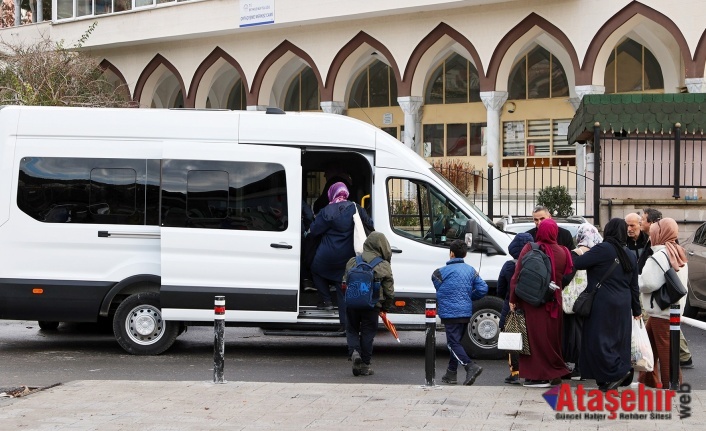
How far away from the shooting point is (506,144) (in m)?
35.3

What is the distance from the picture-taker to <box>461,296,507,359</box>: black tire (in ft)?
39.6

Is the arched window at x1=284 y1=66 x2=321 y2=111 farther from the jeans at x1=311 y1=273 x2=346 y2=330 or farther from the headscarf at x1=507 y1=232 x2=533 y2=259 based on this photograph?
the headscarf at x1=507 y1=232 x2=533 y2=259

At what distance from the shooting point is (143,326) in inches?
485

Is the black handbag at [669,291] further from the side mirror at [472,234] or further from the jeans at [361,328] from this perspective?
the jeans at [361,328]

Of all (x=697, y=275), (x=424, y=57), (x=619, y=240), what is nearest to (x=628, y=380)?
(x=619, y=240)

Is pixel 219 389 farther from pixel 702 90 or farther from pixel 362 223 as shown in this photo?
pixel 702 90

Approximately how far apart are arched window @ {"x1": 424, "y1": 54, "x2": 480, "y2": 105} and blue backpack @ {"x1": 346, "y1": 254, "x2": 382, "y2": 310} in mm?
26182

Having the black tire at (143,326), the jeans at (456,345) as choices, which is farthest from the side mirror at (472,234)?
Answer: the black tire at (143,326)

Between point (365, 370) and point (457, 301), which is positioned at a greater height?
point (457, 301)

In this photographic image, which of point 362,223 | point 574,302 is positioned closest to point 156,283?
point 362,223

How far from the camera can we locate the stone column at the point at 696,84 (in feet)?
93.6

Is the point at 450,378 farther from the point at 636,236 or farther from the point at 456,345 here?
the point at 636,236

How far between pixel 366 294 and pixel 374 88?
93.6 feet

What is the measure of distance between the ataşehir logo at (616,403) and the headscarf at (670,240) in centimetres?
115
